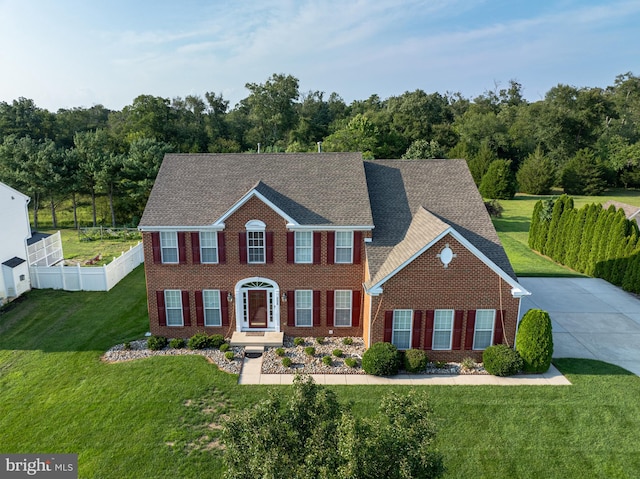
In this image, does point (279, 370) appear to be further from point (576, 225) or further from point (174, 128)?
point (174, 128)

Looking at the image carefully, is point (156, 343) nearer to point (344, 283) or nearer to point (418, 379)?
point (344, 283)

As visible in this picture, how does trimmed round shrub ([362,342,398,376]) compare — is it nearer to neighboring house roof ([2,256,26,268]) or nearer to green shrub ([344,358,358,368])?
green shrub ([344,358,358,368])

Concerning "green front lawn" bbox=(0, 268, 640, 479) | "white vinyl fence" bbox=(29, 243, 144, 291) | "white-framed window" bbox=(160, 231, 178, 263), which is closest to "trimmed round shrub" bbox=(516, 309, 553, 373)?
"green front lawn" bbox=(0, 268, 640, 479)

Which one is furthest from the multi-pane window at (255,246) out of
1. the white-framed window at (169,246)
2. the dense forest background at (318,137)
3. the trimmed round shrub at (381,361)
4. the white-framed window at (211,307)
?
the dense forest background at (318,137)

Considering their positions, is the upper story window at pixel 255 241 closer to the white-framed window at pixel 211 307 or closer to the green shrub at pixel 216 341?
the white-framed window at pixel 211 307

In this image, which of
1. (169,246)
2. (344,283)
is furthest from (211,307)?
(344,283)

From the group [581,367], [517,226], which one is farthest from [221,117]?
[581,367]
